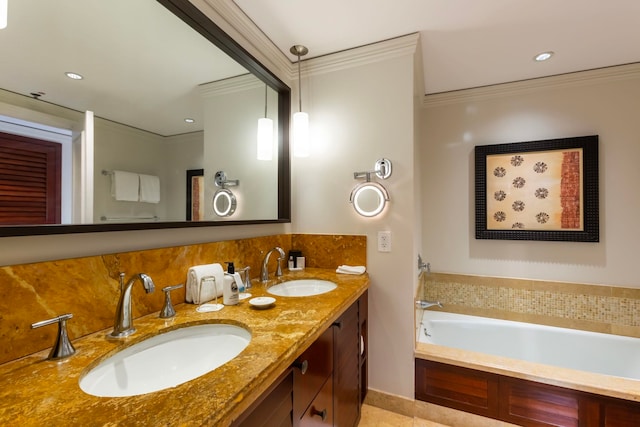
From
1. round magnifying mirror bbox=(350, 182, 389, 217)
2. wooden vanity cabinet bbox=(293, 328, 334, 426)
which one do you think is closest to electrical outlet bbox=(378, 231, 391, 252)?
round magnifying mirror bbox=(350, 182, 389, 217)

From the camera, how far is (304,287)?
71.4 inches

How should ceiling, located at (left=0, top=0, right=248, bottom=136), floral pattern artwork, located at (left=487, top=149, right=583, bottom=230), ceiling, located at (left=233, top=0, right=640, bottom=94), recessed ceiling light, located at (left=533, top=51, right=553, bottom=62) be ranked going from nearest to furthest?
ceiling, located at (left=0, top=0, right=248, bottom=136)
ceiling, located at (left=233, top=0, right=640, bottom=94)
recessed ceiling light, located at (left=533, top=51, right=553, bottom=62)
floral pattern artwork, located at (left=487, top=149, right=583, bottom=230)

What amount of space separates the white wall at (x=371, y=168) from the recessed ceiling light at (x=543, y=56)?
1.05 metres

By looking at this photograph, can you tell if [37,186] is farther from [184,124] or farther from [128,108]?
[184,124]

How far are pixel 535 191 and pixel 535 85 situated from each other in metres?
0.91

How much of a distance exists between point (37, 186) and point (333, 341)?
3.91 ft

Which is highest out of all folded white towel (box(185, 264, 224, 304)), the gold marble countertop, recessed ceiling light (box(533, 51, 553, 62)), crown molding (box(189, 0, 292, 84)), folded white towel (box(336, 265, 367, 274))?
recessed ceiling light (box(533, 51, 553, 62))

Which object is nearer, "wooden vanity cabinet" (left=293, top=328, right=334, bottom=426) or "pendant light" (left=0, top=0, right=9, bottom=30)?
"pendant light" (left=0, top=0, right=9, bottom=30)

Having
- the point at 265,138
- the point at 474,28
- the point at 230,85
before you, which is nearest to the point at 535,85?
the point at 474,28

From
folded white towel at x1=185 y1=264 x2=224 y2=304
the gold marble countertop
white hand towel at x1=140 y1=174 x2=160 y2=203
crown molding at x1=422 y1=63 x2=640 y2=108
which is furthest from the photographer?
crown molding at x1=422 y1=63 x2=640 y2=108

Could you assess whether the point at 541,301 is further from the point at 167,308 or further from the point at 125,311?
the point at 125,311

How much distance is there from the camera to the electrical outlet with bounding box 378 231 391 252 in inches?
74.3

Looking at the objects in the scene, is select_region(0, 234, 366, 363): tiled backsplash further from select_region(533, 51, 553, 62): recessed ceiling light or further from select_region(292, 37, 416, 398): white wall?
select_region(533, 51, 553, 62): recessed ceiling light

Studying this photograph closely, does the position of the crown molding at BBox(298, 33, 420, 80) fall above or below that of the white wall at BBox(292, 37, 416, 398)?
above
